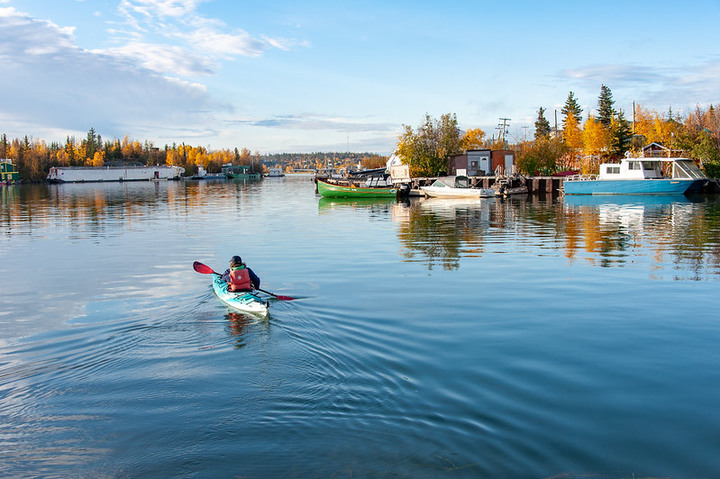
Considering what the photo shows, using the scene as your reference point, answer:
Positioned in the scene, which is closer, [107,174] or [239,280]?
[239,280]

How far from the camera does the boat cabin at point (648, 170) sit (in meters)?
54.4

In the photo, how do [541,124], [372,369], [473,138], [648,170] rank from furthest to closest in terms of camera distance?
1. [541,124]
2. [473,138]
3. [648,170]
4. [372,369]

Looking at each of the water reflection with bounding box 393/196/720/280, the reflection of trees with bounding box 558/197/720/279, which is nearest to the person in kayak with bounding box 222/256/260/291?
the water reflection with bounding box 393/196/720/280

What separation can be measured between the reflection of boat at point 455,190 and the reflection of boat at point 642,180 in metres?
8.91

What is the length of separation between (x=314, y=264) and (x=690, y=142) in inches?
2490

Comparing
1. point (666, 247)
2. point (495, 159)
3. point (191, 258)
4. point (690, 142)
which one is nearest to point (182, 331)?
point (191, 258)

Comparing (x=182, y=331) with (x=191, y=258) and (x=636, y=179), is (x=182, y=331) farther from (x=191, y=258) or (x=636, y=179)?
(x=636, y=179)

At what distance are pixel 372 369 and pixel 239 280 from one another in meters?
5.82

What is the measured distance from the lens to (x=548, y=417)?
790cm

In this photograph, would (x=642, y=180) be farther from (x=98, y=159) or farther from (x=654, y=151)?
(x=98, y=159)

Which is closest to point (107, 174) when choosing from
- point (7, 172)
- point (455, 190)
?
point (7, 172)

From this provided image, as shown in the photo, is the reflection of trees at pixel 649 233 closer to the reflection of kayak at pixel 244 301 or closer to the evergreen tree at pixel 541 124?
the reflection of kayak at pixel 244 301

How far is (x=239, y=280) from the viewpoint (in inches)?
567

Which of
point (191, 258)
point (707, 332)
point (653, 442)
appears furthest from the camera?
point (191, 258)
